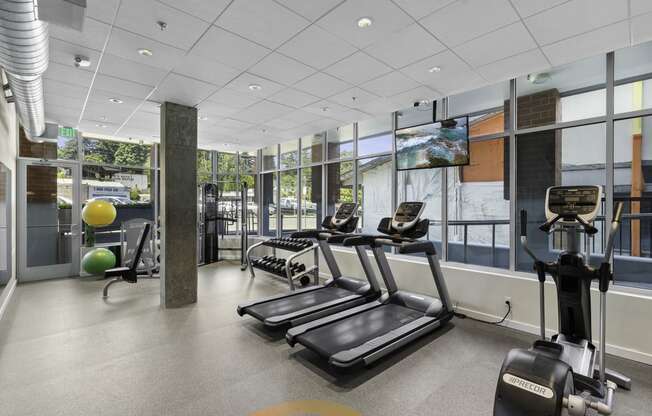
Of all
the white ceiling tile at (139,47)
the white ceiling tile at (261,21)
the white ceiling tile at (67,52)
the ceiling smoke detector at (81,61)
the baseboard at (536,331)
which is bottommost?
the baseboard at (536,331)

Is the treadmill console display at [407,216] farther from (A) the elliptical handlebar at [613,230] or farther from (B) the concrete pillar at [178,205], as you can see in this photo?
(B) the concrete pillar at [178,205]

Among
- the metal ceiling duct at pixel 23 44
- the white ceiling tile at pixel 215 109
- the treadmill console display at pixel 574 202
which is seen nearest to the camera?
the metal ceiling duct at pixel 23 44

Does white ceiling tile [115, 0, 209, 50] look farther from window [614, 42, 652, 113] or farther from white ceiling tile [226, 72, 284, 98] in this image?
window [614, 42, 652, 113]

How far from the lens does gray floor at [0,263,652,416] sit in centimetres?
253

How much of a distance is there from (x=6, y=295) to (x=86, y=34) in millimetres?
4533

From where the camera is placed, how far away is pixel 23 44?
2.56 meters

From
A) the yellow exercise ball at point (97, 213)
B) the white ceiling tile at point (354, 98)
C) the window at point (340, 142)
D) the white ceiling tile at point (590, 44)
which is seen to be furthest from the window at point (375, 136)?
the yellow exercise ball at point (97, 213)

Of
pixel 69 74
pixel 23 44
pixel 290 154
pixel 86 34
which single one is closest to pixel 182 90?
pixel 69 74

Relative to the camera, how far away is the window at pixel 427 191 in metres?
5.30

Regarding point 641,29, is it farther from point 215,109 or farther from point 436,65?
point 215,109

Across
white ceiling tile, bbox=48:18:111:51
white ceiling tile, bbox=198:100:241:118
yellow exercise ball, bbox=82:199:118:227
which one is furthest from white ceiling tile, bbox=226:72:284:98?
yellow exercise ball, bbox=82:199:118:227

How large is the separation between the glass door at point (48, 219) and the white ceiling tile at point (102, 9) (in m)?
5.51

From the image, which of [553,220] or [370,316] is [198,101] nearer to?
[370,316]

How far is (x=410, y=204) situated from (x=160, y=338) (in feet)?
11.8
